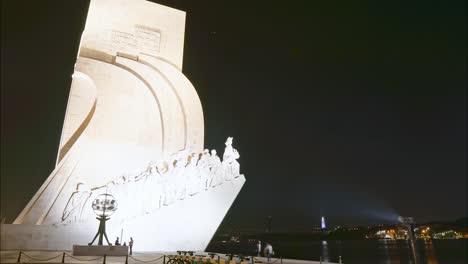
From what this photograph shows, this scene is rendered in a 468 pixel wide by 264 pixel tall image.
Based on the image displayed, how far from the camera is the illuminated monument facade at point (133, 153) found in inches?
466

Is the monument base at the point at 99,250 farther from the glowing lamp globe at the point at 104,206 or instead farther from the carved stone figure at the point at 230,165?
the carved stone figure at the point at 230,165

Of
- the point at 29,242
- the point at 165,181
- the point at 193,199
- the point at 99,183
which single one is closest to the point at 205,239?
the point at 193,199

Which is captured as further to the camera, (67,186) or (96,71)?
(96,71)

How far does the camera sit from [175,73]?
16.3m

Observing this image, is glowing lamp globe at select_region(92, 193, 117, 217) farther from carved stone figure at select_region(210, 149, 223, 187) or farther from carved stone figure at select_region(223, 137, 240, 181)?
carved stone figure at select_region(223, 137, 240, 181)

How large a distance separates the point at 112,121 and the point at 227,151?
4880 millimetres

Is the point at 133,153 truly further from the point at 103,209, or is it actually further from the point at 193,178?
the point at 103,209

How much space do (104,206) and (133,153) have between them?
12.7 ft

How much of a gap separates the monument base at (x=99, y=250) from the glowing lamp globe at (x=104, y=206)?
104 centimetres

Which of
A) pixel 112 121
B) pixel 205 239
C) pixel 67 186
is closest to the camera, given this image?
pixel 67 186

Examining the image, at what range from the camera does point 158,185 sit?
12703mm

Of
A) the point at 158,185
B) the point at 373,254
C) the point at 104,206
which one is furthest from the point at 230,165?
the point at 373,254

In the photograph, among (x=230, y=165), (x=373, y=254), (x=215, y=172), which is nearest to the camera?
(x=215, y=172)

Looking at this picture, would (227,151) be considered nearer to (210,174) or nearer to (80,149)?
(210,174)
